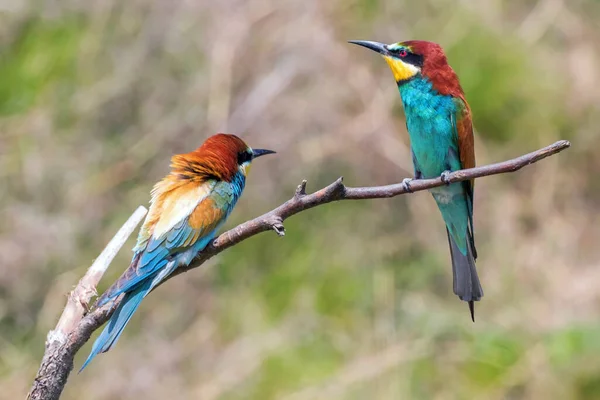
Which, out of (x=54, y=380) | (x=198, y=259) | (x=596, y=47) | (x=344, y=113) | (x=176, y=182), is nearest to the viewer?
(x=54, y=380)

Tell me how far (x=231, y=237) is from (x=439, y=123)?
0.85 meters

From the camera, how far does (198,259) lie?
1.86 meters

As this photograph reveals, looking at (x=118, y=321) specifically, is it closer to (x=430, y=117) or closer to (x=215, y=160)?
(x=215, y=160)

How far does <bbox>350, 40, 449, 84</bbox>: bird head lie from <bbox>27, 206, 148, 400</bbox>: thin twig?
84 centimetres

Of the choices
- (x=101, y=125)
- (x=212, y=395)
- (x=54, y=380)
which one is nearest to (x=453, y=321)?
(x=212, y=395)

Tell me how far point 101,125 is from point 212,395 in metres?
1.40

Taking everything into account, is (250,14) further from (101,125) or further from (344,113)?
(101,125)

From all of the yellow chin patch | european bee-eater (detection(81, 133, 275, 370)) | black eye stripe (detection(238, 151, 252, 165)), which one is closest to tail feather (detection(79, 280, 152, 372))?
european bee-eater (detection(81, 133, 275, 370))

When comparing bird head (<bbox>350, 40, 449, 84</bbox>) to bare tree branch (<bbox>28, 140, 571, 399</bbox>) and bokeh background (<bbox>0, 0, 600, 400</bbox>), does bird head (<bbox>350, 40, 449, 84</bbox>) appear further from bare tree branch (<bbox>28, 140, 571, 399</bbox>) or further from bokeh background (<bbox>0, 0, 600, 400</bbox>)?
bokeh background (<bbox>0, 0, 600, 400</bbox>)

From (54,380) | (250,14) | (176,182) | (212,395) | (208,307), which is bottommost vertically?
(212,395)

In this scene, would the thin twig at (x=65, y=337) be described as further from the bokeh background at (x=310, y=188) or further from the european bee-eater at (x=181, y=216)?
the bokeh background at (x=310, y=188)

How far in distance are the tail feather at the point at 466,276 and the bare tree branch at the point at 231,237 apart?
1.68 ft

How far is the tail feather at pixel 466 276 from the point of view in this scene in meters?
2.04

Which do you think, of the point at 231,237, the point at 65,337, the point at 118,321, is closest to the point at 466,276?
the point at 231,237
